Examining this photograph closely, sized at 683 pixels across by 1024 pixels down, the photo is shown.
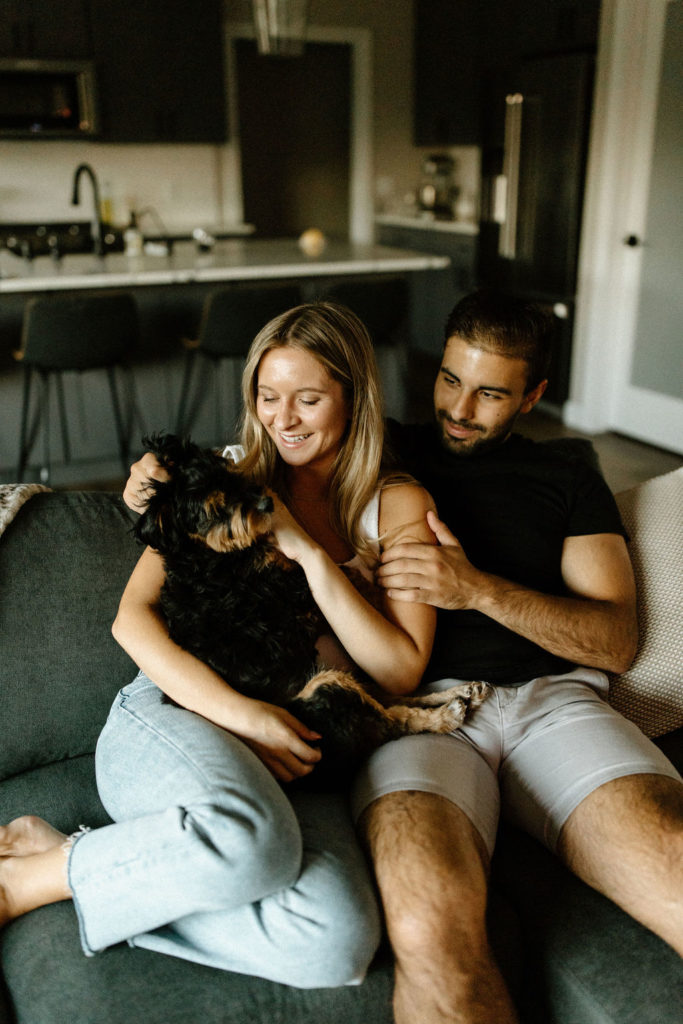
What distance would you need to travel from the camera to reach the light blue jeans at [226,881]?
1.16 meters

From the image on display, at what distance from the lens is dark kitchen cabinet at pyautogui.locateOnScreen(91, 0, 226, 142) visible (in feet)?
20.0

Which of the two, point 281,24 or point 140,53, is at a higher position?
point 140,53

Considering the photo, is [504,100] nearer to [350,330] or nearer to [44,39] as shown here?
[44,39]

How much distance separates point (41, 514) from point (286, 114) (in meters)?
7.00

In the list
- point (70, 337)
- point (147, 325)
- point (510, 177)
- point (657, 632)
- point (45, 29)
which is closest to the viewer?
point (657, 632)

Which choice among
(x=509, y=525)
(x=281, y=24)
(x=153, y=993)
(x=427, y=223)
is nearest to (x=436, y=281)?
(x=427, y=223)

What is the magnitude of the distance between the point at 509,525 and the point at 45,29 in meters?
5.96

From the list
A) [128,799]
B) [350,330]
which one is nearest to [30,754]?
[128,799]

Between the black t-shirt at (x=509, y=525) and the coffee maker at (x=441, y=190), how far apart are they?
5781 mm

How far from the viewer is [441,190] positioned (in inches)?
283

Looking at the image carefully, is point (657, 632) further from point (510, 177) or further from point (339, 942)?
point (510, 177)

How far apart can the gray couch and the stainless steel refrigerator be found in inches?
161

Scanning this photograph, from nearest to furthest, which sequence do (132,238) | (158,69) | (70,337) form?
(70,337), (132,238), (158,69)

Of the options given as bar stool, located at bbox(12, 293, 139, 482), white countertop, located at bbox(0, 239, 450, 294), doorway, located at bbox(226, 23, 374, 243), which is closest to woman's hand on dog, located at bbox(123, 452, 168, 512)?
bar stool, located at bbox(12, 293, 139, 482)
